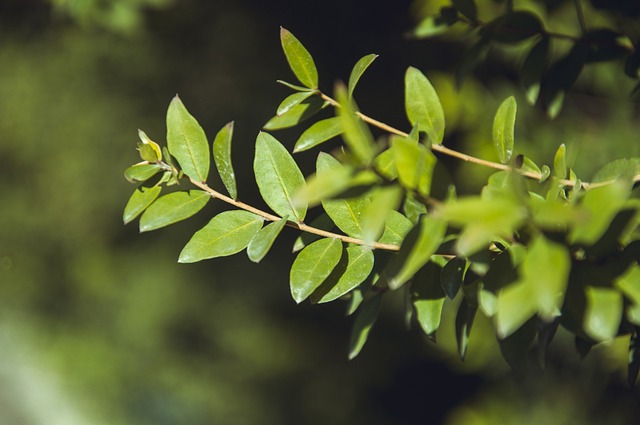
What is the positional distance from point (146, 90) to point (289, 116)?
200 cm

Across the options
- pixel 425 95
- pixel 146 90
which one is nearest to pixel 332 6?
pixel 146 90

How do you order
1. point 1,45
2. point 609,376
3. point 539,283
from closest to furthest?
point 539,283, point 609,376, point 1,45

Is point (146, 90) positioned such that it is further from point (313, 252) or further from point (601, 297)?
point (601, 297)

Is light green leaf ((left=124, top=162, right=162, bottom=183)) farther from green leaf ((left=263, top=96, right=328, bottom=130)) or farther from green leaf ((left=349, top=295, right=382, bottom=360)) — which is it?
green leaf ((left=349, top=295, right=382, bottom=360))

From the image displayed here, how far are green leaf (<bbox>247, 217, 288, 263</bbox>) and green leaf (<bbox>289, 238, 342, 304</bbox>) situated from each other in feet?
0.09

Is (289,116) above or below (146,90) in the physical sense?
above

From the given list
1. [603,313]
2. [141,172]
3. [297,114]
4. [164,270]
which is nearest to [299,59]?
[297,114]

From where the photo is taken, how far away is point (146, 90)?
2.41m

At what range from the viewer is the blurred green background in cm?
232

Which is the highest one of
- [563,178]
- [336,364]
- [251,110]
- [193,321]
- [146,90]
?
[563,178]

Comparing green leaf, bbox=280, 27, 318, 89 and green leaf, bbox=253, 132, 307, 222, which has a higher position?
green leaf, bbox=280, 27, 318, 89

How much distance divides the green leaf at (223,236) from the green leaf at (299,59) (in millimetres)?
116

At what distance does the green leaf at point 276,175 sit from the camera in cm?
50

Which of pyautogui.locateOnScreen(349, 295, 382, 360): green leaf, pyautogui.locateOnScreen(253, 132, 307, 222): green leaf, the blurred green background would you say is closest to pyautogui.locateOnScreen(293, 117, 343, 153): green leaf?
pyautogui.locateOnScreen(253, 132, 307, 222): green leaf
